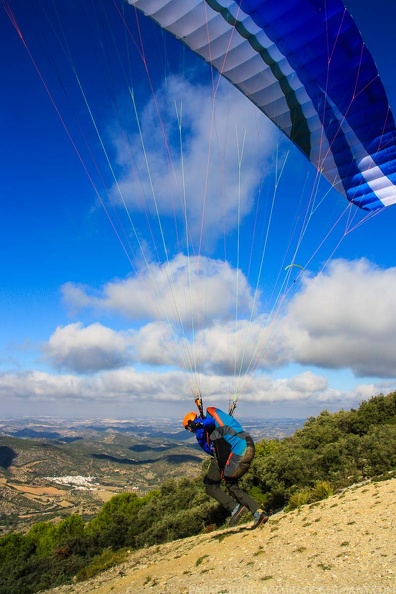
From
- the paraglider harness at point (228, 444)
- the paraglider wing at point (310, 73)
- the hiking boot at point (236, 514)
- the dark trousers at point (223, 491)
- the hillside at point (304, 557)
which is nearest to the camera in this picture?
the hillside at point (304, 557)


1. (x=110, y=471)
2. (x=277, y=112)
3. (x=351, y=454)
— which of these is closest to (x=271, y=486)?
(x=351, y=454)

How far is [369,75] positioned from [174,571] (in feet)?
42.6

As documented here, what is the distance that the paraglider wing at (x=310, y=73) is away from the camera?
28.3 ft

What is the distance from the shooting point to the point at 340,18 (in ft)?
27.3

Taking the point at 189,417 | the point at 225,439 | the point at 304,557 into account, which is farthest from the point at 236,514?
the point at 189,417

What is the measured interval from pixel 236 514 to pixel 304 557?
147cm

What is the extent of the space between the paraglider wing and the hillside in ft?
27.7

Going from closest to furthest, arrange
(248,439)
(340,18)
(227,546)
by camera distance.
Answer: (248,439)
(340,18)
(227,546)

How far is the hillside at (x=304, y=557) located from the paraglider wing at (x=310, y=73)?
27.7 ft

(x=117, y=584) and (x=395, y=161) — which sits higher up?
(x=395, y=161)

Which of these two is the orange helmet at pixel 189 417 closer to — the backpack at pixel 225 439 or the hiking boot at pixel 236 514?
the backpack at pixel 225 439

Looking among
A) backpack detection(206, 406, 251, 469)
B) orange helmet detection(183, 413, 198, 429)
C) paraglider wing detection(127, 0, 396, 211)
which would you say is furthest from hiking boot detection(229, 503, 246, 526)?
paraglider wing detection(127, 0, 396, 211)

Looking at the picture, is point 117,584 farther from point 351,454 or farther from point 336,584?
point 351,454

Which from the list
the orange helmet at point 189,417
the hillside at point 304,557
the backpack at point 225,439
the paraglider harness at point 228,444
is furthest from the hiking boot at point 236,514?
the orange helmet at point 189,417
